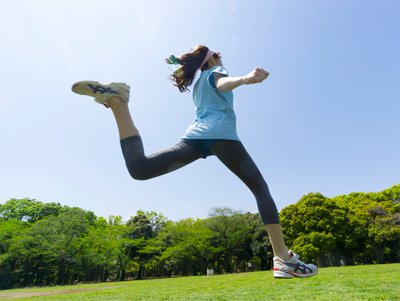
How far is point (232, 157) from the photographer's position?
1668 millimetres

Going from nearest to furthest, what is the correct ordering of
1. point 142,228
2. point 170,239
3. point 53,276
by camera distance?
1. point 53,276
2. point 170,239
3. point 142,228

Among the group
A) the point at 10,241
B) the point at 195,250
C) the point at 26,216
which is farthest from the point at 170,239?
the point at 26,216

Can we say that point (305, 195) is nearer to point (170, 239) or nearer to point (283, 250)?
point (170, 239)

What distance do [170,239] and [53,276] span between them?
13.0 metres

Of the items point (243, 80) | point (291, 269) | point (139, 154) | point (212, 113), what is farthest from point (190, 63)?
point (291, 269)

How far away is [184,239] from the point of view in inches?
1115

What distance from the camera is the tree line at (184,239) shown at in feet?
77.4

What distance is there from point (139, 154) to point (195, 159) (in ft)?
1.36

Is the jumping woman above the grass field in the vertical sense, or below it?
above

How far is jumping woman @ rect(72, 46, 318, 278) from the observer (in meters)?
1.59

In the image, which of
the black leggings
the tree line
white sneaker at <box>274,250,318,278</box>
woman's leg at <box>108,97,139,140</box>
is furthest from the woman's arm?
the tree line

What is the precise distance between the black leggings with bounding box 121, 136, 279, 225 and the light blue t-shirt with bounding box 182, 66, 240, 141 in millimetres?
74

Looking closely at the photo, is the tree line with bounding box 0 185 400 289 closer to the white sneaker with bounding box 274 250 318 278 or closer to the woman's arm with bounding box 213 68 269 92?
the white sneaker with bounding box 274 250 318 278

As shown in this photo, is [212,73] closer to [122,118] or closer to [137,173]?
[122,118]
